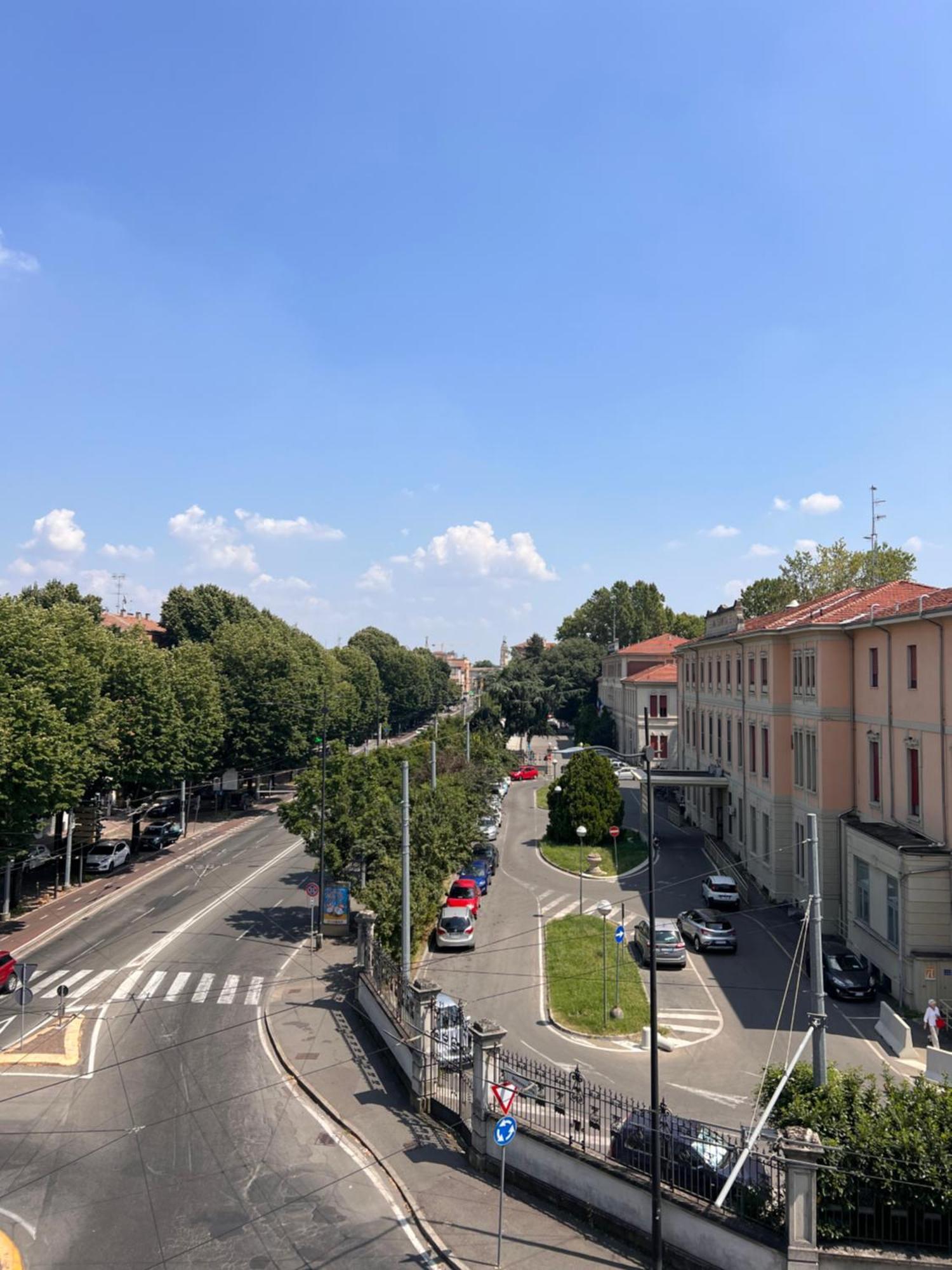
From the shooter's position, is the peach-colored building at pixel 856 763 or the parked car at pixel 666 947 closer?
the peach-colored building at pixel 856 763

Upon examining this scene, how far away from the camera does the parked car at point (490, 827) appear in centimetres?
5034

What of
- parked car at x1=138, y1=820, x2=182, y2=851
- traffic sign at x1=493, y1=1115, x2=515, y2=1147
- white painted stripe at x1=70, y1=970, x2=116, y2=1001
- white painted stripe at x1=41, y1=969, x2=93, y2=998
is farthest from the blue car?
traffic sign at x1=493, y1=1115, x2=515, y2=1147

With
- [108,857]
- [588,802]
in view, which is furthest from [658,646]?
[108,857]

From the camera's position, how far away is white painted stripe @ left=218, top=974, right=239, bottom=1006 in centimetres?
2678

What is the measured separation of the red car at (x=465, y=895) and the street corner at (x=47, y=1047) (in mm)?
14943

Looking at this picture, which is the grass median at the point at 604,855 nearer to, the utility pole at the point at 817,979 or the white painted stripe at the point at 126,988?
the white painted stripe at the point at 126,988

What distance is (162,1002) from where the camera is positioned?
2661 cm

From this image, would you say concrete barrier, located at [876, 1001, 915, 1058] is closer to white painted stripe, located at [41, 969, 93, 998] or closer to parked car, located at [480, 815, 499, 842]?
white painted stripe, located at [41, 969, 93, 998]

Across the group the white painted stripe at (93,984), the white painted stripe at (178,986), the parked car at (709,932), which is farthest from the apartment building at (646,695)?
the white painted stripe at (93,984)

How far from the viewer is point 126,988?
28047 mm

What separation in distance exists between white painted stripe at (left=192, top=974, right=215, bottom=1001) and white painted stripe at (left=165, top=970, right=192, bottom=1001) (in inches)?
17.8

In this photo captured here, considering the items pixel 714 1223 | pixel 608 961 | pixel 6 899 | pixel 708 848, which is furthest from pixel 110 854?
pixel 714 1223

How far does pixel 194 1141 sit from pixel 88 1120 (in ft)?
9.44

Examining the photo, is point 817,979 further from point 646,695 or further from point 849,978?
point 646,695
